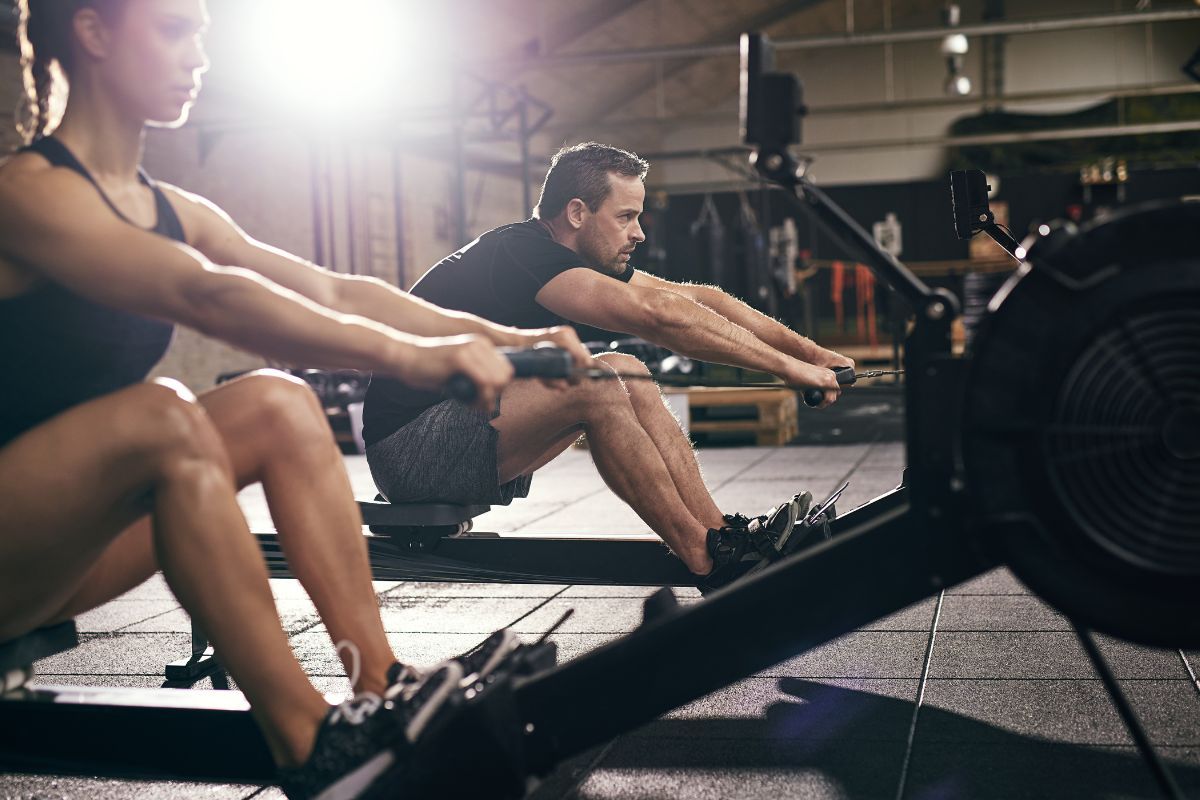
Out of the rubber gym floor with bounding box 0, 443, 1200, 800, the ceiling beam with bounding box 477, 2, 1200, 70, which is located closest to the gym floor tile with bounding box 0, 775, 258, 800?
the rubber gym floor with bounding box 0, 443, 1200, 800

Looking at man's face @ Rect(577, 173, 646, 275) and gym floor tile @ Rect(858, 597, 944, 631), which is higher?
man's face @ Rect(577, 173, 646, 275)

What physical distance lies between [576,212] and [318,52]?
20.9 feet

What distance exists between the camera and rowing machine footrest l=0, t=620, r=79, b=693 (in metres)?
1.71

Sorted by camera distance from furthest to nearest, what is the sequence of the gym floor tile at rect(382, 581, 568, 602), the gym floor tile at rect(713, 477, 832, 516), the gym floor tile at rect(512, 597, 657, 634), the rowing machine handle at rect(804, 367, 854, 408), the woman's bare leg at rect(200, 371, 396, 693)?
1. the gym floor tile at rect(713, 477, 832, 516)
2. the gym floor tile at rect(382, 581, 568, 602)
3. the gym floor tile at rect(512, 597, 657, 634)
4. the rowing machine handle at rect(804, 367, 854, 408)
5. the woman's bare leg at rect(200, 371, 396, 693)

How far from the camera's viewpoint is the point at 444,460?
8.69 feet

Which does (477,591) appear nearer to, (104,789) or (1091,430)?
(104,789)

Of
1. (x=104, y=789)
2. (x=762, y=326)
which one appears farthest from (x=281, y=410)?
(x=762, y=326)

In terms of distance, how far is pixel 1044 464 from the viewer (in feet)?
5.05

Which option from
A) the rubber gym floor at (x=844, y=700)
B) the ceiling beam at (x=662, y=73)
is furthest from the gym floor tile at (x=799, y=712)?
the ceiling beam at (x=662, y=73)

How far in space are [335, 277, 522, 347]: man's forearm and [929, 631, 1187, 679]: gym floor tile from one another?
4.55ft

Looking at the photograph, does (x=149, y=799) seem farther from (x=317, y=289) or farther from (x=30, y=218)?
(x=30, y=218)

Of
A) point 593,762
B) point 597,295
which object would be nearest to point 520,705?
point 593,762

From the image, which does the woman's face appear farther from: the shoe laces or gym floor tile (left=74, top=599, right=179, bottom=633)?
gym floor tile (left=74, top=599, right=179, bottom=633)

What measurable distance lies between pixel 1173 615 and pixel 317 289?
1.32m
